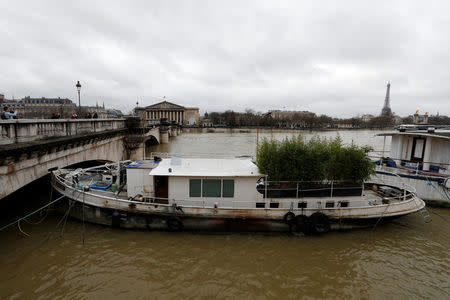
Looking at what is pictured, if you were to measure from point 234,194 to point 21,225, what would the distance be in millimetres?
11063

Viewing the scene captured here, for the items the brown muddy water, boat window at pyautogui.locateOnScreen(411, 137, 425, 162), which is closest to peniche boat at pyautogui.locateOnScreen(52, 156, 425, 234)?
the brown muddy water

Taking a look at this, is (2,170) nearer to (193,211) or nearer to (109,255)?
(109,255)

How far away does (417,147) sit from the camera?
19047 millimetres

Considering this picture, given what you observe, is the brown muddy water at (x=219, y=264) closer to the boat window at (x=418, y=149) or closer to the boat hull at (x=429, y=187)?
the boat hull at (x=429, y=187)

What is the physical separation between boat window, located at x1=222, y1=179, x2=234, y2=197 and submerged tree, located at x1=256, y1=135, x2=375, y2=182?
171 cm

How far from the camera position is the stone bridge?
9.75 metres

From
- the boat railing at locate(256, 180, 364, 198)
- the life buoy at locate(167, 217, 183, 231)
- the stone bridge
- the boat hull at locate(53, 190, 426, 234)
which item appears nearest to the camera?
the stone bridge

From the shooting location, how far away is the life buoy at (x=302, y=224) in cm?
1205

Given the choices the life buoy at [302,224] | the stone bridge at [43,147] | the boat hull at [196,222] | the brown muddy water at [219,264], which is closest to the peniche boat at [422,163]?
the brown muddy water at [219,264]

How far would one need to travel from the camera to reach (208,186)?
12336mm

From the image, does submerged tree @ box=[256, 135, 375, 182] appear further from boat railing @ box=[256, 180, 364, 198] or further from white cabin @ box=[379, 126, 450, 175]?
white cabin @ box=[379, 126, 450, 175]

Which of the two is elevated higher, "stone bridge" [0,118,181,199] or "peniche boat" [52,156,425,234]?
"stone bridge" [0,118,181,199]

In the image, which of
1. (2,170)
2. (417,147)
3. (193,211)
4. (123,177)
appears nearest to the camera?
(2,170)

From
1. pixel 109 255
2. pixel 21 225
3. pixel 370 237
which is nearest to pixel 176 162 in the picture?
pixel 109 255
